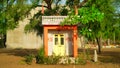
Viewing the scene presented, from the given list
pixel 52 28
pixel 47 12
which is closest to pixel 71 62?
pixel 52 28

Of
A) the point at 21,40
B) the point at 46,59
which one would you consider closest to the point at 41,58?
the point at 46,59

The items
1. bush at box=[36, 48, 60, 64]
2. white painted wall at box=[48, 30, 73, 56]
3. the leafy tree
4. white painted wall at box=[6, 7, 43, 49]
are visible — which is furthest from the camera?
white painted wall at box=[6, 7, 43, 49]

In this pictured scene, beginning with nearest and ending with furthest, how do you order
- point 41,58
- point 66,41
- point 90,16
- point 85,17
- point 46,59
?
point 46,59 → point 41,58 → point 85,17 → point 90,16 → point 66,41

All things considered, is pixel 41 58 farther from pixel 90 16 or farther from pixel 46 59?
pixel 90 16

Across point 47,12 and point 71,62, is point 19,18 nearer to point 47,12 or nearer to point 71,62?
point 47,12

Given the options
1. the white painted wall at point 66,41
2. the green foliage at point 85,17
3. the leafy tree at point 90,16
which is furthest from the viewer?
the white painted wall at point 66,41

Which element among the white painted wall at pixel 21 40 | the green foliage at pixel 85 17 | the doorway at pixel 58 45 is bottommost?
the white painted wall at pixel 21 40

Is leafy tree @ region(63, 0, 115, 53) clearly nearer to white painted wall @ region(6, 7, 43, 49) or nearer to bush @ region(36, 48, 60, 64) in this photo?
bush @ region(36, 48, 60, 64)

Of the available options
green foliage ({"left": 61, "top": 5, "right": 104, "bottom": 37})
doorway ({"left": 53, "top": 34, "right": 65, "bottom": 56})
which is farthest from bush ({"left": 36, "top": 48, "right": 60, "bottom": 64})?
green foliage ({"left": 61, "top": 5, "right": 104, "bottom": 37})

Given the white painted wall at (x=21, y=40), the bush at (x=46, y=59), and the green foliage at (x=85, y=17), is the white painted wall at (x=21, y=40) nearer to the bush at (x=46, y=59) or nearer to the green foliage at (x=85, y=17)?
the green foliage at (x=85, y=17)

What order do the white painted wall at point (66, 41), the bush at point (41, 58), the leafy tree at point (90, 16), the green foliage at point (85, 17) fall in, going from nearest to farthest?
the bush at point (41, 58) < the green foliage at point (85, 17) < the leafy tree at point (90, 16) < the white painted wall at point (66, 41)

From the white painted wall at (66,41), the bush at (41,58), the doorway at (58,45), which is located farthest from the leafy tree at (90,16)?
the bush at (41,58)

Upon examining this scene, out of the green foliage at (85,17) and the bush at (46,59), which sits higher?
the green foliage at (85,17)

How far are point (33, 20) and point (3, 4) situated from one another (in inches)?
157
